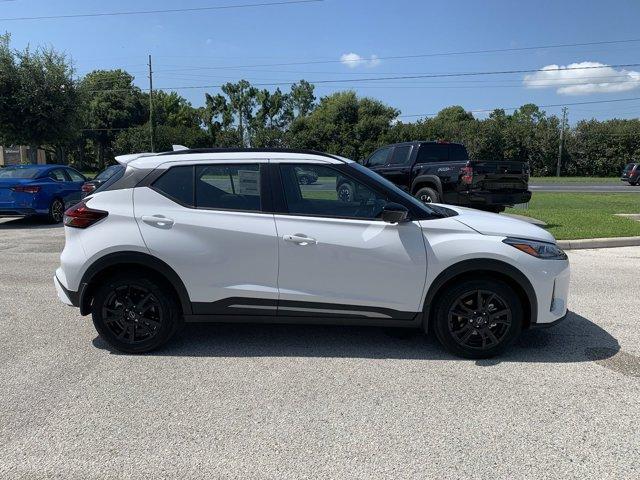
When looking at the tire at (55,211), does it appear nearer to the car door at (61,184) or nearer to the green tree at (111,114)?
the car door at (61,184)

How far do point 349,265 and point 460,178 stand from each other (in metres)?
7.14

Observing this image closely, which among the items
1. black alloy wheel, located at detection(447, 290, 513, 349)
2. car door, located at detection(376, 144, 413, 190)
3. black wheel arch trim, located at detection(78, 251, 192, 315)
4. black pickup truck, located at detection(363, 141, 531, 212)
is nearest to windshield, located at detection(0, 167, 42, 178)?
car door, located at detection(376, 144, 413, 190)

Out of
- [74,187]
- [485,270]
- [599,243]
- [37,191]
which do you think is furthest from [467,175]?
[74,187]

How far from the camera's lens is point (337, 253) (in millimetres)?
4129

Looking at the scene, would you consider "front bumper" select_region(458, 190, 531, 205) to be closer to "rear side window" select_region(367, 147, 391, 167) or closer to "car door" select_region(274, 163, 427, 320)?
"rear side window" select_region(367, 147, 391, 167)

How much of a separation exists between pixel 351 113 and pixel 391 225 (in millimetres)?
54187

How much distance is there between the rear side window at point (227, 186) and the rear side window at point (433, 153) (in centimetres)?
872

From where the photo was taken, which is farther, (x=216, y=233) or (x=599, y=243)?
(x=599, y=243)

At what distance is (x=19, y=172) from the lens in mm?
12539

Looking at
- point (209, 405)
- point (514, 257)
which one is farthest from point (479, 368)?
point (209, 405)

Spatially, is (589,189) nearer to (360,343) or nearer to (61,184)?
(61,184)

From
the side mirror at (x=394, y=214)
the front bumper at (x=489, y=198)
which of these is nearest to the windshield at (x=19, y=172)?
the front bumper at (x=489, y=198)

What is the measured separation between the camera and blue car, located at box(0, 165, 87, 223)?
39.1 ft

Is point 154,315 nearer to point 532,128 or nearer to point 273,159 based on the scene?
point 273,159
